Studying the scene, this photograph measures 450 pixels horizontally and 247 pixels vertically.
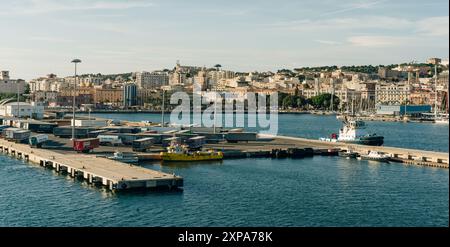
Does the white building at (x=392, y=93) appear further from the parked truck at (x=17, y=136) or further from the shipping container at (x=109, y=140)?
the parked truck at (x=17, y=136)

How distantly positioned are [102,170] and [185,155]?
5393 millimetres

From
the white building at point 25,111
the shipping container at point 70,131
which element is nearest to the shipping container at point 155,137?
the shipping container at point 70,131

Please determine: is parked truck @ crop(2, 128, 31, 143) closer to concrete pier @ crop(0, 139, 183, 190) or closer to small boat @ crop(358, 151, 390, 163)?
concrete pier @ crop(0, 139, 183, 190)

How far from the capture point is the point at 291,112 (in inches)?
3159

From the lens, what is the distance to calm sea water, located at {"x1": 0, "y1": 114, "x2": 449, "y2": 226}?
11.9m

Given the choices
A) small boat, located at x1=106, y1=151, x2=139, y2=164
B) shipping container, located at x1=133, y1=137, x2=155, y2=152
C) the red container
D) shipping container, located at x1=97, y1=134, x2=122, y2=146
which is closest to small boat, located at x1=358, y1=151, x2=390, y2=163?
shipping container, located at x1=133, y1=137, x2=155, y2=152

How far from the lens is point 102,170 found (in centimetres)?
1727

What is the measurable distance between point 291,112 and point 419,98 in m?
16.2

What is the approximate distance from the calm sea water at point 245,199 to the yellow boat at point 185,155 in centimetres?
175

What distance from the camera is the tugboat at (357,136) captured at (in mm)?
28922

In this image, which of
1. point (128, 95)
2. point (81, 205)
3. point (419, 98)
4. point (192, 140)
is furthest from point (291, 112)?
point (81, 205)

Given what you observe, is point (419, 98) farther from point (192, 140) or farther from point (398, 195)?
point (398, 195)

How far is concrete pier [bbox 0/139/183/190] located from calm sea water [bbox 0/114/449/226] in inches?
14.6

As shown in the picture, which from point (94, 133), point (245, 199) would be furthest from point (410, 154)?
point (94, 133)
